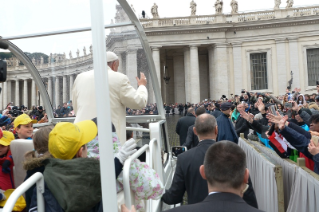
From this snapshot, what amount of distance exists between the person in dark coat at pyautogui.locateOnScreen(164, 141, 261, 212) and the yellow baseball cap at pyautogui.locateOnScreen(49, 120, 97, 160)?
75 centimetres

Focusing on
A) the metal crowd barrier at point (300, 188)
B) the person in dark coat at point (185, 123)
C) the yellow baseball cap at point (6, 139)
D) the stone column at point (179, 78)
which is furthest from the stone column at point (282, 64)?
the yellow baseball cap at point (6, 139)

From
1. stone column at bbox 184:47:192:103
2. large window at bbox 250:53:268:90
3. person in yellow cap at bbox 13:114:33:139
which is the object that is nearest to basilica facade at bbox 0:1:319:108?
large window at bbox 250:53:268:90

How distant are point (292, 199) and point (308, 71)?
35.8 metres

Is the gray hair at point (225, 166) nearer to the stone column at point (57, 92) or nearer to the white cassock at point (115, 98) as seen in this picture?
the white cassock at point (115, 98)

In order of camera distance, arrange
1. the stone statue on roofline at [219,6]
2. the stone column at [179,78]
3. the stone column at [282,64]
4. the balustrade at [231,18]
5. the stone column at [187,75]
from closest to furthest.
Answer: the stone column at [282,64], the balustrade at [231,18], the stone statue on roofline at [219,6], the stone column at [187,75], the stone column at [179,78]

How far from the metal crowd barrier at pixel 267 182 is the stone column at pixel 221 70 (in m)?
29.9

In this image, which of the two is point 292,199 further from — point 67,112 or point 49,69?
point 49,69

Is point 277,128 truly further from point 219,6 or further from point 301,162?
point 219,6

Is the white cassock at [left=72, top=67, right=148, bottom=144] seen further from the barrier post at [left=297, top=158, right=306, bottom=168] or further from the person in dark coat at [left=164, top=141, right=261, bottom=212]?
the barrier post at [left=297, top=158, right=306, bottom=168]

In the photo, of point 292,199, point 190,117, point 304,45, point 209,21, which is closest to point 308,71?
point 304,45

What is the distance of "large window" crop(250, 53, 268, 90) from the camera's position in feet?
114

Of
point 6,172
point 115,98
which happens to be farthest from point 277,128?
point 6,172

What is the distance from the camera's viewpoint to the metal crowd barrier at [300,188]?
2688mm

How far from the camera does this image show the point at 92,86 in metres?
3.07
